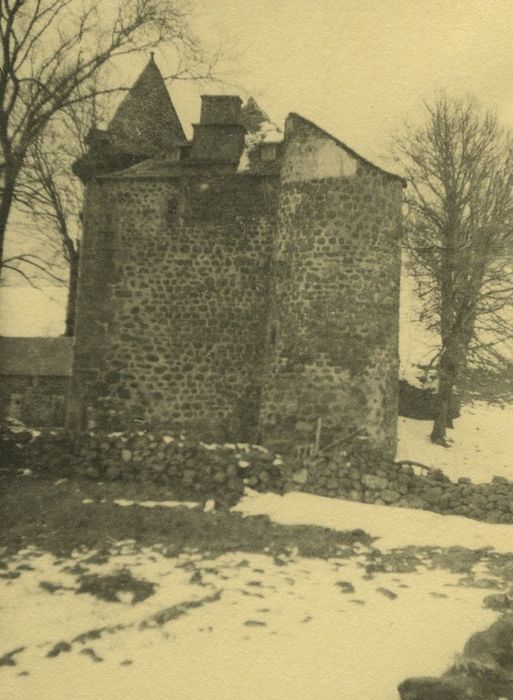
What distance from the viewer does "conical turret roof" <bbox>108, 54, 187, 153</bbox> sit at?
17672mm

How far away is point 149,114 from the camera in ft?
59.5

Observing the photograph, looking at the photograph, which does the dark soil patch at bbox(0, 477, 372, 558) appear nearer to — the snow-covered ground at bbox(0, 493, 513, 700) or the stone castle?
the snow-covered ground at bbox(0, 493, 513, 700)

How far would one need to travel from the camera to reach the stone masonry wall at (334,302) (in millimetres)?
12938

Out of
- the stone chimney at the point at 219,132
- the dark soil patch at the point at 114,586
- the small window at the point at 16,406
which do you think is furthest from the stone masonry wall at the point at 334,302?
the small window at the point at 16,406

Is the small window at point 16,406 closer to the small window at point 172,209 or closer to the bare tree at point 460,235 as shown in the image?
the small window at point 172,209

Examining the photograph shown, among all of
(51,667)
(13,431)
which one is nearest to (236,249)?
(13,431)

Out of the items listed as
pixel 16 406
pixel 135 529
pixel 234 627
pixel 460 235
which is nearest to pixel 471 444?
pixel 460 235

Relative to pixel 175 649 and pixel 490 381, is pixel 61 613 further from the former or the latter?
pixel 490 381

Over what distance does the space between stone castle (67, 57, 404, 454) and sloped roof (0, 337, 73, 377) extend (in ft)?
15.8

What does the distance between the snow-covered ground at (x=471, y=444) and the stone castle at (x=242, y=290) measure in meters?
2.32

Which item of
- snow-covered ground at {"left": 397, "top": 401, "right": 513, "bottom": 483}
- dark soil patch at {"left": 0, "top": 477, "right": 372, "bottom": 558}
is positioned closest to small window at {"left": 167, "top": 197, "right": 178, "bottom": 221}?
dark soil patch at {"left": 0, "top": 477, "right": 372, "bottom": 558}

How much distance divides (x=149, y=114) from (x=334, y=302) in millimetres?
8941

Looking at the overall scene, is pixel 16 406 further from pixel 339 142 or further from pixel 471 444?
pixel 471 444

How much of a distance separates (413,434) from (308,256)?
21.0 ft
